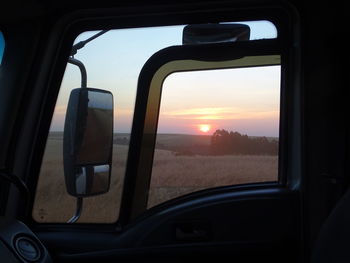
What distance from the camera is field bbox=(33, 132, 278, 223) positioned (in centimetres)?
229

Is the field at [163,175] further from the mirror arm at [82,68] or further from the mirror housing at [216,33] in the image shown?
the mirror housing at [216,33]

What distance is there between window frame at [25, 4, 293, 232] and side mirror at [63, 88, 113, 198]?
8.4 inches

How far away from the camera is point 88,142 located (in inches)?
85.0

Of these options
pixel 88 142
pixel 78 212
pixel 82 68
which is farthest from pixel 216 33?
pixel 78 212

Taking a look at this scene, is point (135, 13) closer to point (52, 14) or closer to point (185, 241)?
point (52, 14)

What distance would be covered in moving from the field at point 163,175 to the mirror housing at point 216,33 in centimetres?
44

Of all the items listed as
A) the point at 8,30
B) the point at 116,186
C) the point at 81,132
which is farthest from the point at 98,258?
the point at 8,30

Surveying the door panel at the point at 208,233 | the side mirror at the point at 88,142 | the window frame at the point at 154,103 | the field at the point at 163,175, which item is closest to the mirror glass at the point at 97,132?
the side mirror at the point at 88,142

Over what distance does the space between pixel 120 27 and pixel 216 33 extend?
430mm

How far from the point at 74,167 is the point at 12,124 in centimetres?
38

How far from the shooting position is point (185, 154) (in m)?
2.29

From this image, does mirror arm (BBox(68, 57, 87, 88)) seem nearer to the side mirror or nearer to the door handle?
the side mirror

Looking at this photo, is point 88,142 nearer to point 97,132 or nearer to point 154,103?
point 97,132

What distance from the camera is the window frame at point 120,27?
2189 millimetres
